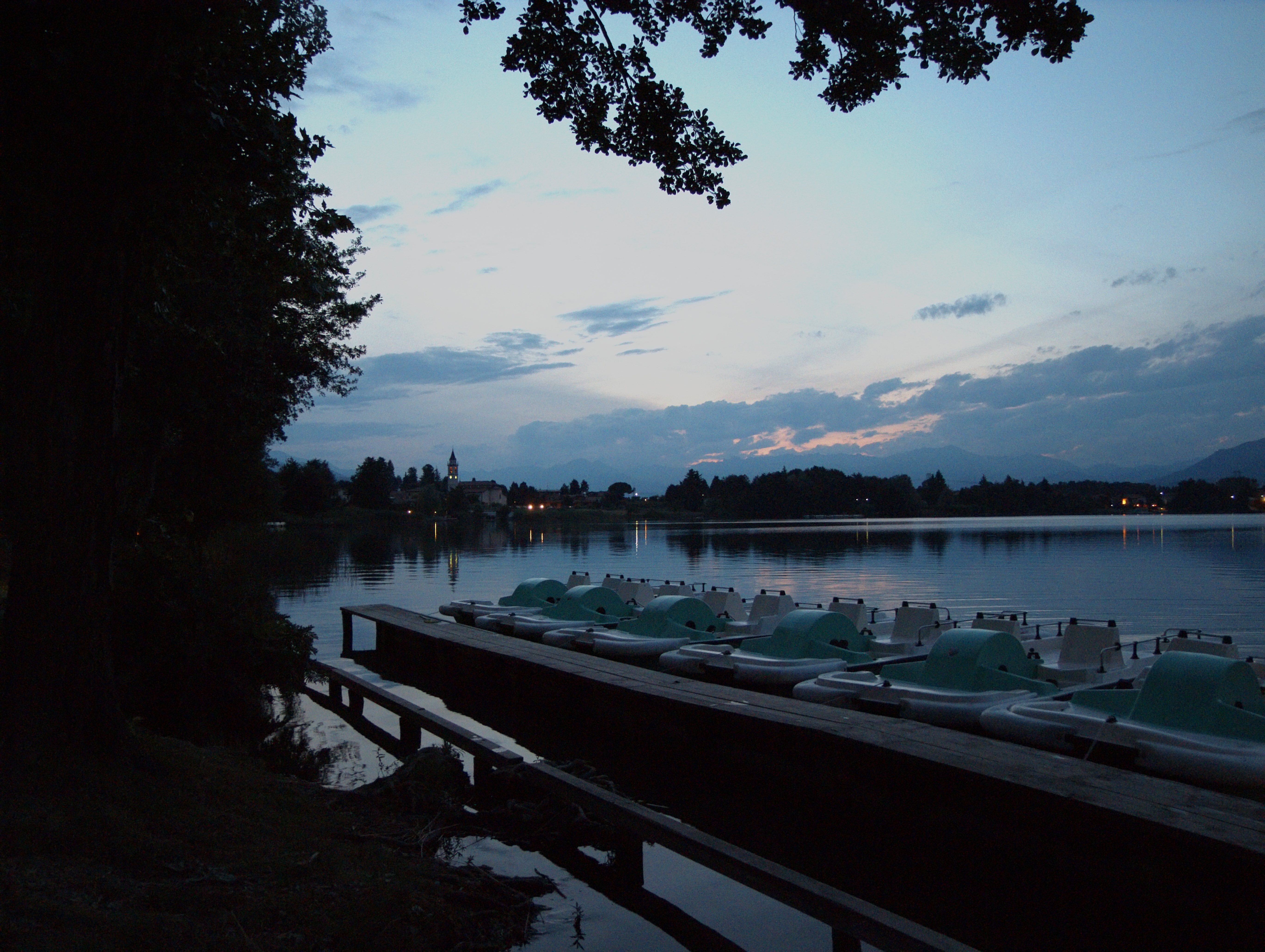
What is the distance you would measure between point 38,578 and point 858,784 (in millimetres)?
6503

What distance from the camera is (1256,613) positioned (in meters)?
30.8

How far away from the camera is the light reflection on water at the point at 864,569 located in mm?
32688

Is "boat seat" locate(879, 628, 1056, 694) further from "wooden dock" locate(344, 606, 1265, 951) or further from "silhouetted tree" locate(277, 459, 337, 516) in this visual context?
"silhouetted tree" locate(277, 459, 337, 516)

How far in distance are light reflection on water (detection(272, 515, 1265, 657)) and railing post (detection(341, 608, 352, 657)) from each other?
510 millimetres

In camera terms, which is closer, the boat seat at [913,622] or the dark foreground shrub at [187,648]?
the dark foreground shrub at [187,648]

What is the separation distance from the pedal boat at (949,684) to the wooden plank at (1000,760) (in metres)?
0.88

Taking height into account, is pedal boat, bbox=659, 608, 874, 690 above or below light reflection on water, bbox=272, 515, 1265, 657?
above

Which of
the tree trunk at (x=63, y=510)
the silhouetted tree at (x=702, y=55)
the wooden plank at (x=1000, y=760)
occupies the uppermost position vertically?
the silhouetted tree at (x=702, y=55)

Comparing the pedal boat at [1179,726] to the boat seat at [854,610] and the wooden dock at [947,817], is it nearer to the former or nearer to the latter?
the wooden dock at [947,817]

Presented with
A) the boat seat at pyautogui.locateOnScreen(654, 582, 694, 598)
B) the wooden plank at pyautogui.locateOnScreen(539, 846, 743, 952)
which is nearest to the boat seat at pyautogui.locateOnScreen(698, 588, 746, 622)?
the boat seat at pyautogui.locateOnScreen(654, 582, 694, 598)

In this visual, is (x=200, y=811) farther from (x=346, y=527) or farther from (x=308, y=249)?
(x=346, y=527)

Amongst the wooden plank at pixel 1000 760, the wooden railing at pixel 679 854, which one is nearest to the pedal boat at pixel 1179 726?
the wooden plank at pixel 1000 760

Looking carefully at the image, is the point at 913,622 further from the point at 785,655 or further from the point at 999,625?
the point at 785,655

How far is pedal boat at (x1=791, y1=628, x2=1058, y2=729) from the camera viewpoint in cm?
1023
